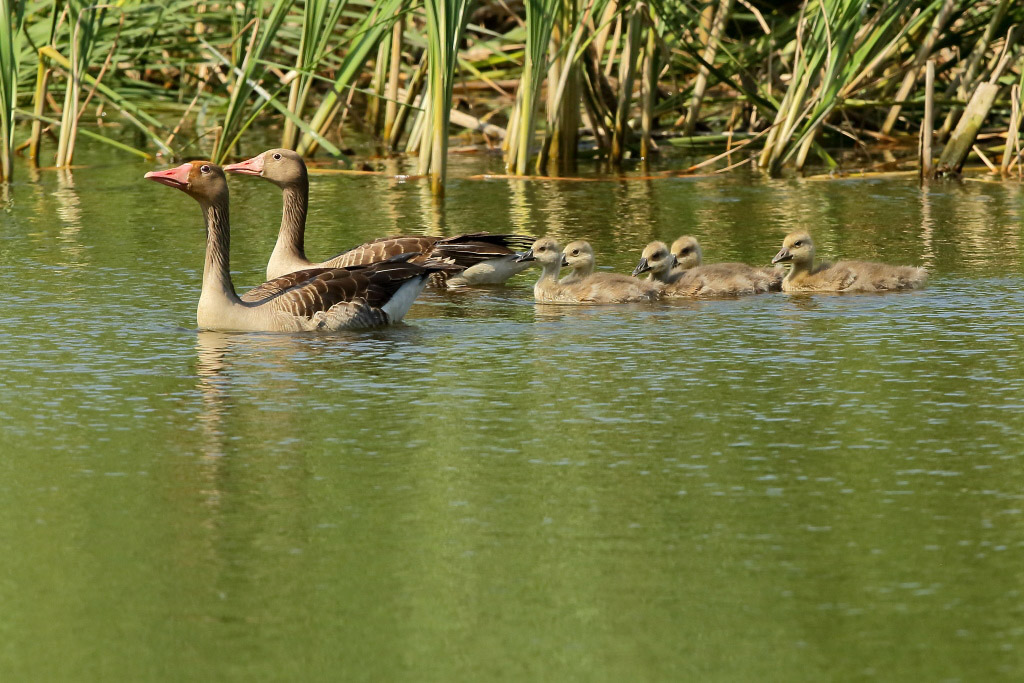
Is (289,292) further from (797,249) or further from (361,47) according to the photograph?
(361,47)

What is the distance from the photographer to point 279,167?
12.6 metres

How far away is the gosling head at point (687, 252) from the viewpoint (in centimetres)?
1198

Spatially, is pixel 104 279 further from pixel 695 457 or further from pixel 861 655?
pixel 861 655

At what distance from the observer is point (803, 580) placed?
18.2 ft

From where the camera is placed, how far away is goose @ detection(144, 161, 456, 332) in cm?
1020

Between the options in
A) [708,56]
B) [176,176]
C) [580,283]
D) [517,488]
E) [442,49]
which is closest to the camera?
[517,488]

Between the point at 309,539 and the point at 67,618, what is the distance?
102 centimetres

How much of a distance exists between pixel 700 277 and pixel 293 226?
3103mm

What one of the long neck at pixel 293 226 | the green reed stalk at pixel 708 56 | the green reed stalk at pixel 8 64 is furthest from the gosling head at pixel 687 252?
the green reed stalk at pixel 8 64

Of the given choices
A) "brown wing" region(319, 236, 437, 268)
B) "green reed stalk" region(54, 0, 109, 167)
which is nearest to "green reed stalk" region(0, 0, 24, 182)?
"green reed stalk" region(54, 0, 109, 167)

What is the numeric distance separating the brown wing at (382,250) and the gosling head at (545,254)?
2.53 feet

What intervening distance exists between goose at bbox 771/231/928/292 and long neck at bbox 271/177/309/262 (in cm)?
352

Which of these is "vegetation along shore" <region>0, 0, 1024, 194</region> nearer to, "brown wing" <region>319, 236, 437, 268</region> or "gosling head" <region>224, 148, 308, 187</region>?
"gosling head" <region>224, 148, 308, 187</region>

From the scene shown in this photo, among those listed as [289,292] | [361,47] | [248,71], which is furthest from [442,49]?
[289,292]
